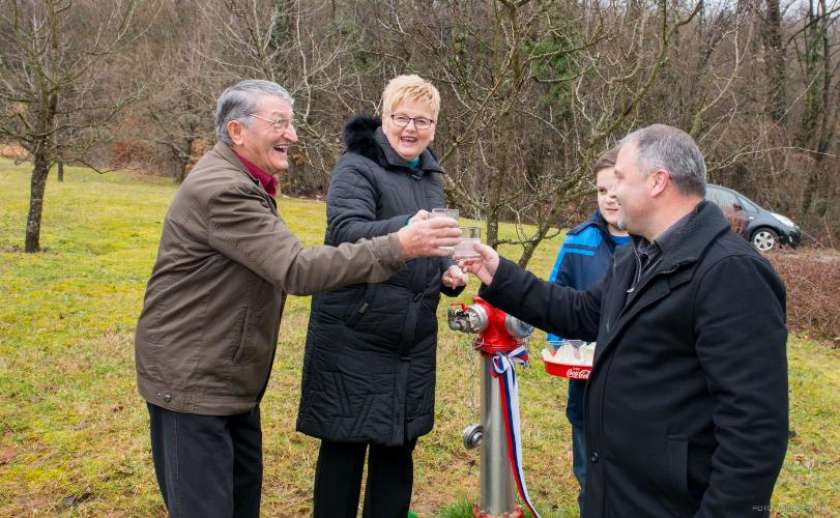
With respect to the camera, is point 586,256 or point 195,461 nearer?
point 195,461

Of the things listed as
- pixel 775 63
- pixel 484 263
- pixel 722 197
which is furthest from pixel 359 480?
pixel 775 63

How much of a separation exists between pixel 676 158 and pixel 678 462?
0.86m

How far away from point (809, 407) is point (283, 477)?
4.58m

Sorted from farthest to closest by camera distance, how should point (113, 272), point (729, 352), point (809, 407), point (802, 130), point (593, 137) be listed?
point (802, 130) < point (113, 272) < point (809, 407) < point (593, 137) < point (729, 352)

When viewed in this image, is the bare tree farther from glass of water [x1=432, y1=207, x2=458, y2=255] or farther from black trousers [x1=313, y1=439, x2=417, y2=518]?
glass of water [x1=432, y1=207, x2=458, y2=255]

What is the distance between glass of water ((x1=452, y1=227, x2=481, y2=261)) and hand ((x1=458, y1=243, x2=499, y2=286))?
0.01m

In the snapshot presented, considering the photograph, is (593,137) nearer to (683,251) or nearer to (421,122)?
(421,122)

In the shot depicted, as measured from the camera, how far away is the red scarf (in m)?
2.62

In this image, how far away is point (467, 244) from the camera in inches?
109

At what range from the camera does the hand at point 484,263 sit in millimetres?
2799

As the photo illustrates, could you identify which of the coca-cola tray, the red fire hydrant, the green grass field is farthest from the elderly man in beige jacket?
the green grass field

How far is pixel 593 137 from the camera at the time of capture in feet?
17.1

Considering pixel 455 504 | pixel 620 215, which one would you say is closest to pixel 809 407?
pixel 455 504

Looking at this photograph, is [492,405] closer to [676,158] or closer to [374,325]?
[374,325]
